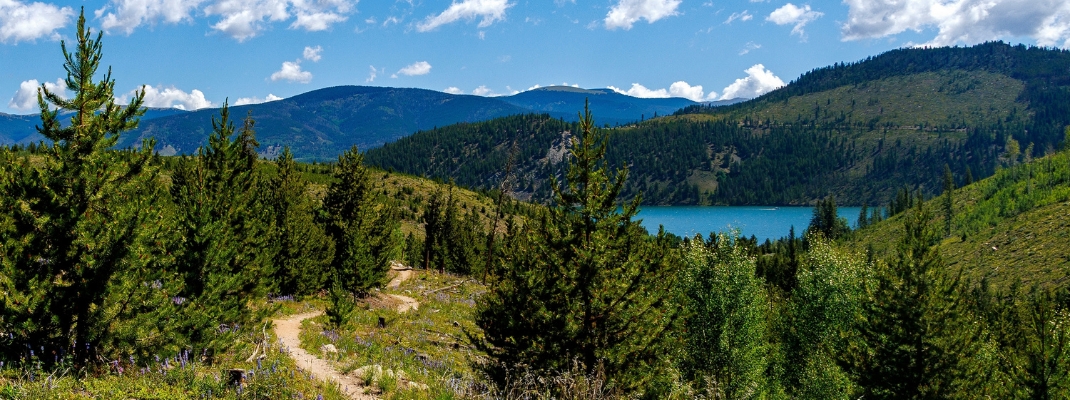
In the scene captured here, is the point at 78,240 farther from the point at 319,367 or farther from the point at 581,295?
the point at 581,295

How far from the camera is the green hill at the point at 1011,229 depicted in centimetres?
8569

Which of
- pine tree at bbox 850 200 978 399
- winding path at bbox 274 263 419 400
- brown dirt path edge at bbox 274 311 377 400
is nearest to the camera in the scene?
brown dirt path edge at bbox 274 311 377 400

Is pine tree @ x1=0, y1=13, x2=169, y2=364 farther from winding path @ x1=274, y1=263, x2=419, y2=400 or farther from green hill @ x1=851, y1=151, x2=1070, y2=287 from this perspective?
green hill @ x1=851, y1=151, x2=1070, y2=287

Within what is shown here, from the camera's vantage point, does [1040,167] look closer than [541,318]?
No

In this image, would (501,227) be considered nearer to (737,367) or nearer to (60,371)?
(737,367)

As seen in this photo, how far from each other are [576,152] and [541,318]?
5238mm

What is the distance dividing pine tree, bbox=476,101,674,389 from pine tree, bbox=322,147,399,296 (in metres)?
17.5

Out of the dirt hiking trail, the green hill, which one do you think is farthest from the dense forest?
the green hill

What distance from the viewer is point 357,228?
35156 mm

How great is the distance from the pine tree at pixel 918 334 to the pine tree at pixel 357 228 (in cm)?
2775

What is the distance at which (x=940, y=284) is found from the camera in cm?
2697

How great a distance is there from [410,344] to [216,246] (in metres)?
9.46

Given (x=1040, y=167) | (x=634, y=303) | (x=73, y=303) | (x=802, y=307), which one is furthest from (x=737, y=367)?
(x=1040, y=167)

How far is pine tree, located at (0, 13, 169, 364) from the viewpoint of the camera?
28.4 feet
